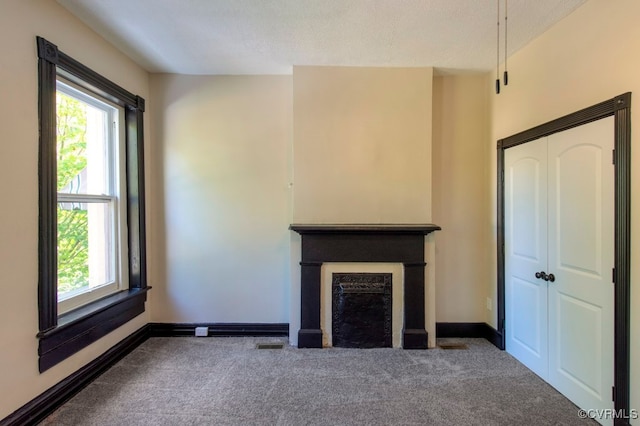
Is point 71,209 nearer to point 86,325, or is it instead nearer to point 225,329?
point 86,325

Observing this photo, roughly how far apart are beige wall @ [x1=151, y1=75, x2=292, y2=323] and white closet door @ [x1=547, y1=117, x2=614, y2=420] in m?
2.34

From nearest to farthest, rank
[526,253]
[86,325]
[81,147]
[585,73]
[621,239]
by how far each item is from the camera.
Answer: [621,239]
[585,73]
[86,325]
[81,147]
[526,253]

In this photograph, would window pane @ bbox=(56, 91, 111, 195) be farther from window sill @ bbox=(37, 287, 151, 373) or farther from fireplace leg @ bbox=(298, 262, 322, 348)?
fireplace leg @ bbox=(298, 262, 322, 348)

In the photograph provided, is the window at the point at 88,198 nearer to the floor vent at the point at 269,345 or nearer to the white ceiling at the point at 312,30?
the white ceiling at the point at 312,30

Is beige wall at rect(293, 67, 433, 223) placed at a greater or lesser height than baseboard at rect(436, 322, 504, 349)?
greater

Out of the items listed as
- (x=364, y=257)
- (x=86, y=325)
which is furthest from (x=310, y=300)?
(x=86, y=325)

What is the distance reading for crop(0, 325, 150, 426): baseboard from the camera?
187 centimetres

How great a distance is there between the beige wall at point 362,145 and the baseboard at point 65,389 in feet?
6.41

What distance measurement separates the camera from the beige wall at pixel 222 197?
3268 mm

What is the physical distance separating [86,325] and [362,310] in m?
2.30

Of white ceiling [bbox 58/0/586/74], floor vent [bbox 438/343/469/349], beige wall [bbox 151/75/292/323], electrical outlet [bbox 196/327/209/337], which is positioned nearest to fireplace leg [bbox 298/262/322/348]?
beige wall [bbox 151/75/292/323]

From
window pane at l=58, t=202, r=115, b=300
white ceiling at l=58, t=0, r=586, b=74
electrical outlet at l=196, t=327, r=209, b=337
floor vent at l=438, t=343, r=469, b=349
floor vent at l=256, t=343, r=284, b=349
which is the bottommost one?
floor vent at l=438, t=343, r=469, b=349

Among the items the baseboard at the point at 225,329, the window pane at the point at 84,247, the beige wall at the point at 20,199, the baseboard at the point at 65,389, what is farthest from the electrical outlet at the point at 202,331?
the beige wall at the point at 20,199

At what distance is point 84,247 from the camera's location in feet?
8.34
